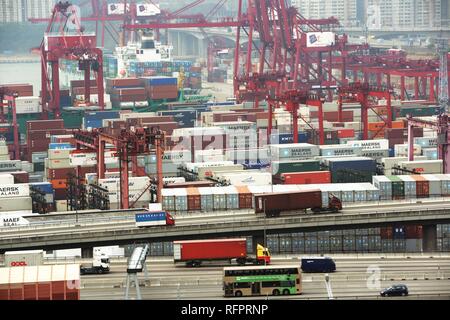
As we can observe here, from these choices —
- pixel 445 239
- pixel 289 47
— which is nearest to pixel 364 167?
pixel 445 239

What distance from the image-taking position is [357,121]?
3394 centimetres

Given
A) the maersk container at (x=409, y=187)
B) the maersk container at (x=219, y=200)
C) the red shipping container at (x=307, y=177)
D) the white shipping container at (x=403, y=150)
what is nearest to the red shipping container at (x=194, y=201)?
the maersk container at (x=219, y=200)

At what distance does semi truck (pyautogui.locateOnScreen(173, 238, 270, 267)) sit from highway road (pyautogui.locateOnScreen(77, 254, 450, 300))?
0.48ft

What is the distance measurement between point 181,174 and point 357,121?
10.6 metres

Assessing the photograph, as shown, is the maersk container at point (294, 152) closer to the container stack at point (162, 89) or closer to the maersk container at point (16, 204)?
the maersk container at point (16, 204)

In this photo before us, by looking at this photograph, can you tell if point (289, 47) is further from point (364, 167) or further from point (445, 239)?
point (445, 239)

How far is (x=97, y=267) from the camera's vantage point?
45.0 feet

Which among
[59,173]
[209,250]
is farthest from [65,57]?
[209,250]

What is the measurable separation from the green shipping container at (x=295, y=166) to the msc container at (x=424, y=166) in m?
1.62

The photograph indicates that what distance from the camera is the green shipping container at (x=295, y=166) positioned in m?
23.7

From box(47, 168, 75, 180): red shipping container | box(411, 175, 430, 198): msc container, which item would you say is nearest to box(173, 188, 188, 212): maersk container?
box(411, 175, 430, 198): msc container

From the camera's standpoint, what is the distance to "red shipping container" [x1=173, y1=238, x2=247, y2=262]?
14414 millimetres

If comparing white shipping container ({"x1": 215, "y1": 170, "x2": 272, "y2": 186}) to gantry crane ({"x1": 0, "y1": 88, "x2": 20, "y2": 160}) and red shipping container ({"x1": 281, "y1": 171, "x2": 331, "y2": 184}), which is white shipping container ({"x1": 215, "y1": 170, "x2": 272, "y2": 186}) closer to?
red shipping container ({"x1": 281, "y1": 171, "x2": 331, "y2": 184})

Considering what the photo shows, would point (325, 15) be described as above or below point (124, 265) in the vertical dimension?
above
